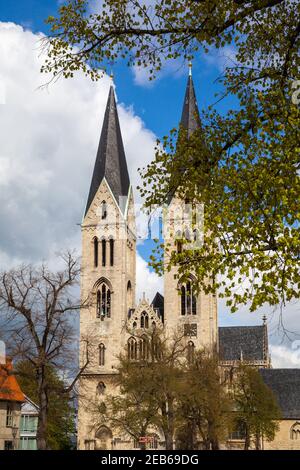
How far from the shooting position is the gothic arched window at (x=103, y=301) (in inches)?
2707

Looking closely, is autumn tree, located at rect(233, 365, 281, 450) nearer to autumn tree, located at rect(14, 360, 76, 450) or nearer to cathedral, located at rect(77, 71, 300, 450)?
cathedral, located at rect(77, 71, 300, 450)

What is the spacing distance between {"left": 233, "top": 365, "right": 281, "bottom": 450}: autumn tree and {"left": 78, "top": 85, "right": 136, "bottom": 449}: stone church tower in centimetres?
1334

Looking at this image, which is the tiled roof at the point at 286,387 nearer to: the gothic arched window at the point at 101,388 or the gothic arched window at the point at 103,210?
the gothic arched window at the point at 101,388

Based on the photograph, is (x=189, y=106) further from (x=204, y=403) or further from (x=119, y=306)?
(x=204, y=403)

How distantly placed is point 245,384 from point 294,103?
4889 cm

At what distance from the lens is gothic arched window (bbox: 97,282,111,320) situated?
6875cm

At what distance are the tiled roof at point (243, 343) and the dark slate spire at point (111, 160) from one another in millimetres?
19029

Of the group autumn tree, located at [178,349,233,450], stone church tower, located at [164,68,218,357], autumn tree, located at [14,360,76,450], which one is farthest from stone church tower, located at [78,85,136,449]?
autumn tree, located at [178,349,233,450]

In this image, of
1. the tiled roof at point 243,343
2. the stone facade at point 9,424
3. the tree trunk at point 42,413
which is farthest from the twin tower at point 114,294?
the tree trunk at point 42,413

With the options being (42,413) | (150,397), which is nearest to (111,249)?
(150,397)

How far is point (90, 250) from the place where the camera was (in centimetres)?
7062

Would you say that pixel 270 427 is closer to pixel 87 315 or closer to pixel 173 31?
pixel 87 315

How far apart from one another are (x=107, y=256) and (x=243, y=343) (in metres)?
17.8
